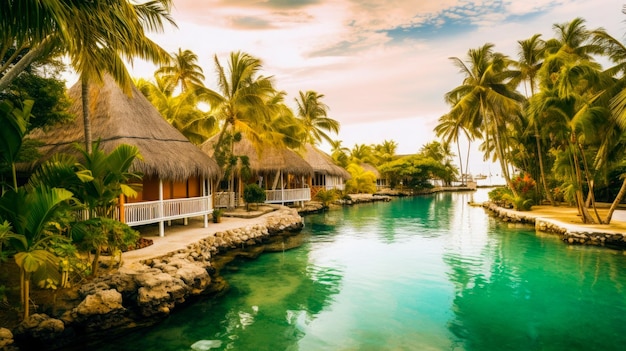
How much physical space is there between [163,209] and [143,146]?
2104mm

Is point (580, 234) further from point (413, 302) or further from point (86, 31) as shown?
point (86, 31)

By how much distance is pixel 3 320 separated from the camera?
556 cm

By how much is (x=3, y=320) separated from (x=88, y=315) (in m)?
1.14

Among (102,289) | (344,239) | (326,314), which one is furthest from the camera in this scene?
(344,239)

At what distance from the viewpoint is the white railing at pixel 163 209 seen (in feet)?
34.8

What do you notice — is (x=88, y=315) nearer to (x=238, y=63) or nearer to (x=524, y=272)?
(x=524, y=272)

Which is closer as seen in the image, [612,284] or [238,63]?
[612,284]

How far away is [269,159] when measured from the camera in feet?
69.8

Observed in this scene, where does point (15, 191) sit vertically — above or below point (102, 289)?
above

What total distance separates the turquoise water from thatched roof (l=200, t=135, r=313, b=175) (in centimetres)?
859

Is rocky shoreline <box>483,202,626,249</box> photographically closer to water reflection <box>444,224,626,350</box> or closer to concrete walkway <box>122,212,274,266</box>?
water reflection <box>444,224,626,350</box>

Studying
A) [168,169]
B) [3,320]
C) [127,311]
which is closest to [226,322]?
[127,311]

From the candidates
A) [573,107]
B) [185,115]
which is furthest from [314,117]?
[573,107]

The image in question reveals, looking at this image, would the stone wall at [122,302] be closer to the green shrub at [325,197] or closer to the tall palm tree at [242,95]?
the tall palm tree at [242,95]
